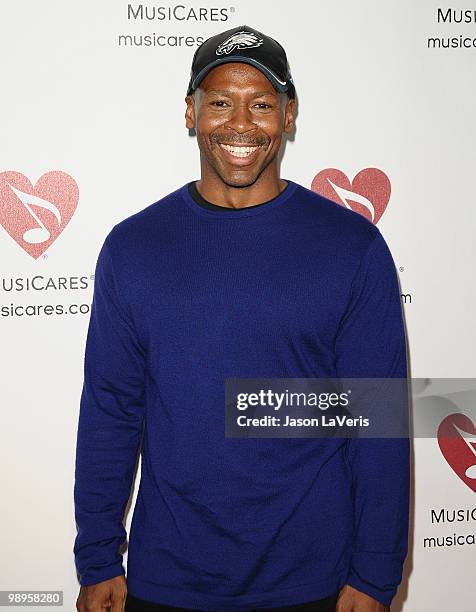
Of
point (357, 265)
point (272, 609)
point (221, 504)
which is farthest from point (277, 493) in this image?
point (357, 265)

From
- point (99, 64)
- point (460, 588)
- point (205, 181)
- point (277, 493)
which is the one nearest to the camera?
point (277, 493)

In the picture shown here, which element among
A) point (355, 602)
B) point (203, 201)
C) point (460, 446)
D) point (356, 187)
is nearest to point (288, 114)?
point (203, 201)

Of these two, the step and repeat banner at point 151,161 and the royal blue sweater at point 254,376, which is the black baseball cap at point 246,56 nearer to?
the royal blue sweater at point 254,376

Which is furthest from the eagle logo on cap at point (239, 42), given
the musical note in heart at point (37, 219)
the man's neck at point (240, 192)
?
the musical note in heart at point (37, 219)

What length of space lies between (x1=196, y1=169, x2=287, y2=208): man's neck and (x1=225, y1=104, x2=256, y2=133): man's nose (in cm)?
9

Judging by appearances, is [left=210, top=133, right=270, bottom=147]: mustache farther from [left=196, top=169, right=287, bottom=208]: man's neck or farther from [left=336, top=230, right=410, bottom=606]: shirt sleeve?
[left=336, top=230, right=410, bottom=606]: shirt sleeve

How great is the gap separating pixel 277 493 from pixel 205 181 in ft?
1.80

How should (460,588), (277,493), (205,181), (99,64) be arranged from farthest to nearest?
1. (460,588)
2. (99,64)
3. (205,181)
4. (277,493)

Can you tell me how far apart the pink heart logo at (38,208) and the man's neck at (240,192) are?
0.53m

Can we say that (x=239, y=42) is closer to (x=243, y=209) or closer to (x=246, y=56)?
(x=246, y=56)

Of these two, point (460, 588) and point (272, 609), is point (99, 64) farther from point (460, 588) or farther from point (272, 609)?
point (460, 588)

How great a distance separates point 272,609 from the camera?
1244 mm

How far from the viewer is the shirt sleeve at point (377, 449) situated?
4.10 ft

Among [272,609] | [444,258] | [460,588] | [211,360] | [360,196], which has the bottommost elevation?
[460,588]
